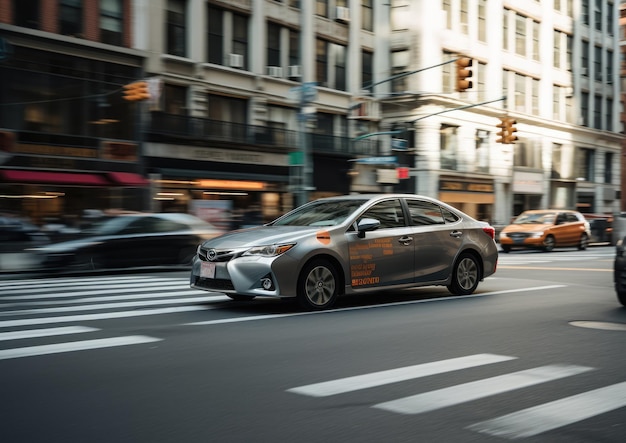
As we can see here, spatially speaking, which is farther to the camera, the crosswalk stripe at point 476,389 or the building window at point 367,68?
the building window at point 367,68

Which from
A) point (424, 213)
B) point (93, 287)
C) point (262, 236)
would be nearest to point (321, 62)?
point (93, 287)

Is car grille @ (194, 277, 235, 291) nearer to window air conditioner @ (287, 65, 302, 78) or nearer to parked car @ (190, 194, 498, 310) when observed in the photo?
parked car @ (190, 194, 498, 310)

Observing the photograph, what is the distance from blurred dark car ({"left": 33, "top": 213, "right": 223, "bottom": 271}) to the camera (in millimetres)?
16656

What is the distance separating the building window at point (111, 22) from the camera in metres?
28.5

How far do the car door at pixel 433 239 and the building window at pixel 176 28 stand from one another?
21769 millimetres

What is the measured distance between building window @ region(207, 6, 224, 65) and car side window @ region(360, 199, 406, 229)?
23.1 m

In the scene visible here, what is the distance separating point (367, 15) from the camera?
4147cm

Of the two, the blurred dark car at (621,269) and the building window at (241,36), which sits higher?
the building window at (241,36)

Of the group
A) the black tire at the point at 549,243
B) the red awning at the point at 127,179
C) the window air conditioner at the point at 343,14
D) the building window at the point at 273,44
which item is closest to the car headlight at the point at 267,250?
A: the red awning at the point at 127,179

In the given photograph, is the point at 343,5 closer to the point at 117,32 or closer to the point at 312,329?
the point at 117,32

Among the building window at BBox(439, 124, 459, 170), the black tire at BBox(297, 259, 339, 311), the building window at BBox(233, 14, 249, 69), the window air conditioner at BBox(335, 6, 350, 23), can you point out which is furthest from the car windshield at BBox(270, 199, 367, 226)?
the building window at BBox(439, 124, 459, 170)

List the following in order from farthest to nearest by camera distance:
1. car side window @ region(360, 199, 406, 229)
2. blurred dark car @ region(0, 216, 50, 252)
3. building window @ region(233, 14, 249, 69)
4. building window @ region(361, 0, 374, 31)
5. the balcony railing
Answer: building window @ region(361, 0, 374, 31) → building window @ region(233, 14, 249, 69) → the balcony railing → blurred dark car @ region(0, 216, 50, 252) → car side window @ region(360, 199, 406, 229)

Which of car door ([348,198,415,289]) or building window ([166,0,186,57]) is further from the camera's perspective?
building window ([166,0,186,57])

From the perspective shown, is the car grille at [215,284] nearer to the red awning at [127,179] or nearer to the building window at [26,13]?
the red awning at [127,179]
